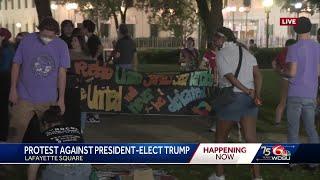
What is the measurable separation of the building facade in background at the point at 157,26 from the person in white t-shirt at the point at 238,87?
172 ft

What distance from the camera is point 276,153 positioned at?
535cm

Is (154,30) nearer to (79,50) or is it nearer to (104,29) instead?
(104,29)

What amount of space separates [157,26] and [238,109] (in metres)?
57.7

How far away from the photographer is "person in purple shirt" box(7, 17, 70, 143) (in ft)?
20.2

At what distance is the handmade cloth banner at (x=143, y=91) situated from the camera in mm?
10633

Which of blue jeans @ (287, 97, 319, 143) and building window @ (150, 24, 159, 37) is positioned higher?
blue jeans @ (287, 97, 319, 143)

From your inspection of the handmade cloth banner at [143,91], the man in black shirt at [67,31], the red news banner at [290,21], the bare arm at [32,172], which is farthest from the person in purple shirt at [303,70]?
the man in black shirt at [67,31]

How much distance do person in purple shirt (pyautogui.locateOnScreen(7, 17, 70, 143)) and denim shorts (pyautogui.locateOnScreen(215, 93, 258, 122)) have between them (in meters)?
1.69

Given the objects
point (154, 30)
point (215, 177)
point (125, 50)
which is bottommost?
point (154, 30)

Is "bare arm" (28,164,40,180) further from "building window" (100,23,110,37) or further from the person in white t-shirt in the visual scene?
"building window" (100,23,110,37)

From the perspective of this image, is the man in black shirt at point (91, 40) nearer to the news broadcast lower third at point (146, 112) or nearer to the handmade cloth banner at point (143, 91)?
the news broadcast lower third at point (146, 112)

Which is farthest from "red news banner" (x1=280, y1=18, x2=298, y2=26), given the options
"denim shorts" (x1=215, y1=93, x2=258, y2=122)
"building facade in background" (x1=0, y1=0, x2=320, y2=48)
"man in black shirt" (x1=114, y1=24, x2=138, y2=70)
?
"building facade in background" (x1=0, y1=0, x2=320, y2=48)

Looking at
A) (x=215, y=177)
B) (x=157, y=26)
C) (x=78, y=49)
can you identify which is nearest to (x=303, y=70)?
(x=215, y=177)

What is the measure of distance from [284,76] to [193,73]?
343 centimetres
